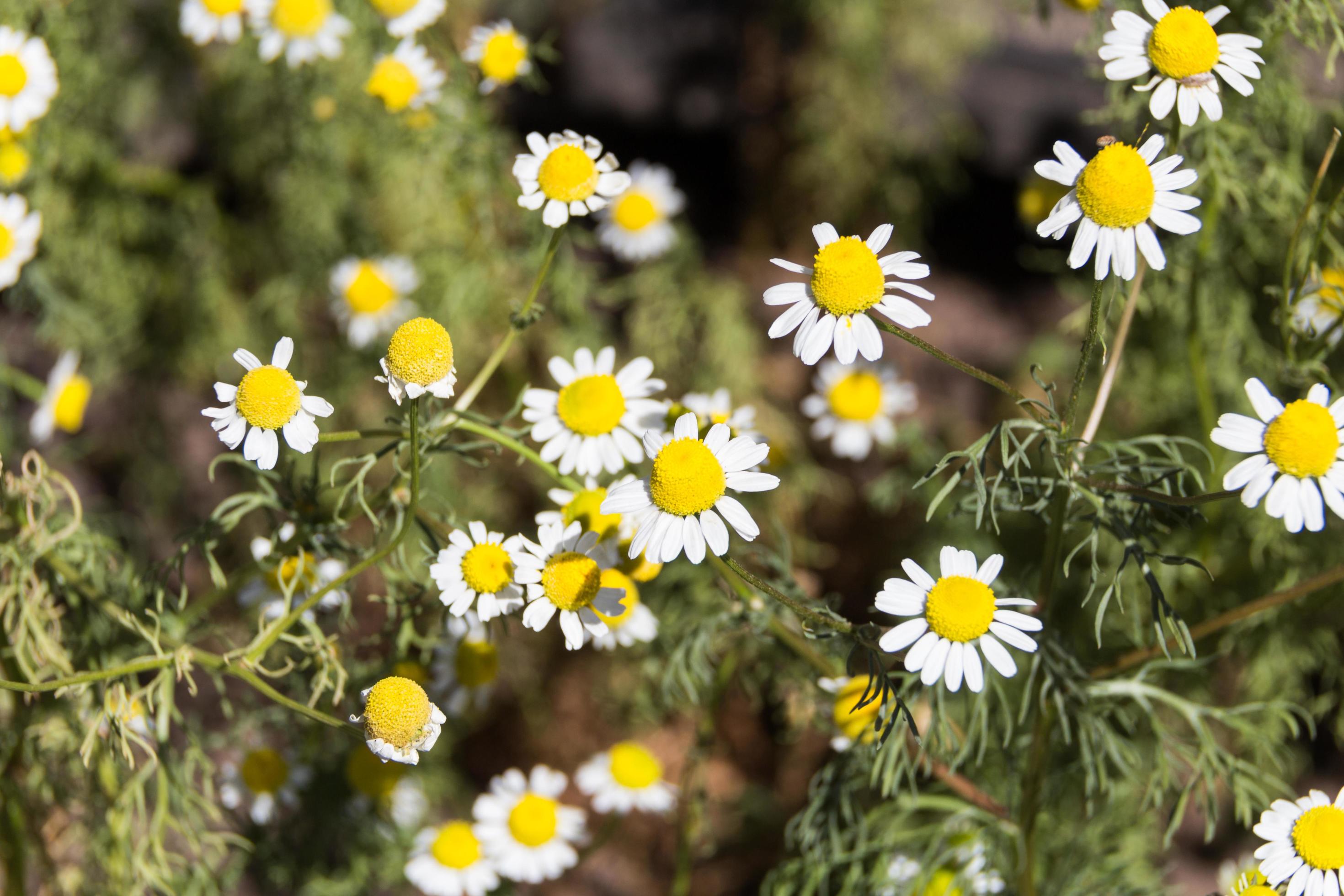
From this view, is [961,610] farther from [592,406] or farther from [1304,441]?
[592,406]

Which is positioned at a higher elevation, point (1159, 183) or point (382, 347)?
point (1159, 183)

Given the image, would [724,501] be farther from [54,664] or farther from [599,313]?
[599,313]

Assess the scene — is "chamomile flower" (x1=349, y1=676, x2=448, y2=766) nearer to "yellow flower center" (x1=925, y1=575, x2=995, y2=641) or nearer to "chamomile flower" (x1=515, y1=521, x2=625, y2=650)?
"chamomile flower" (x1=515, y1=521, x2=625, y2=650)

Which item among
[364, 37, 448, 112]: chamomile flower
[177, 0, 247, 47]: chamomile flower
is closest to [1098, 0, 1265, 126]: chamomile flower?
[364, 37, 448, 112]: chamomile flower

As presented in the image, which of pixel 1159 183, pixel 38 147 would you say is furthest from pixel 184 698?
pixel 1159 183

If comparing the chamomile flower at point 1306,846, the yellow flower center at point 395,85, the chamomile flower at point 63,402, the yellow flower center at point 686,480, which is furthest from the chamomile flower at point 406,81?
the chamomile flower at point 1306,846

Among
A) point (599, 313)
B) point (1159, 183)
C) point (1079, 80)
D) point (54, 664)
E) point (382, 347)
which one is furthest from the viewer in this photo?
point (599, 313)

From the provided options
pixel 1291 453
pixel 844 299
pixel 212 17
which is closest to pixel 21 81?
pixel 212 17
